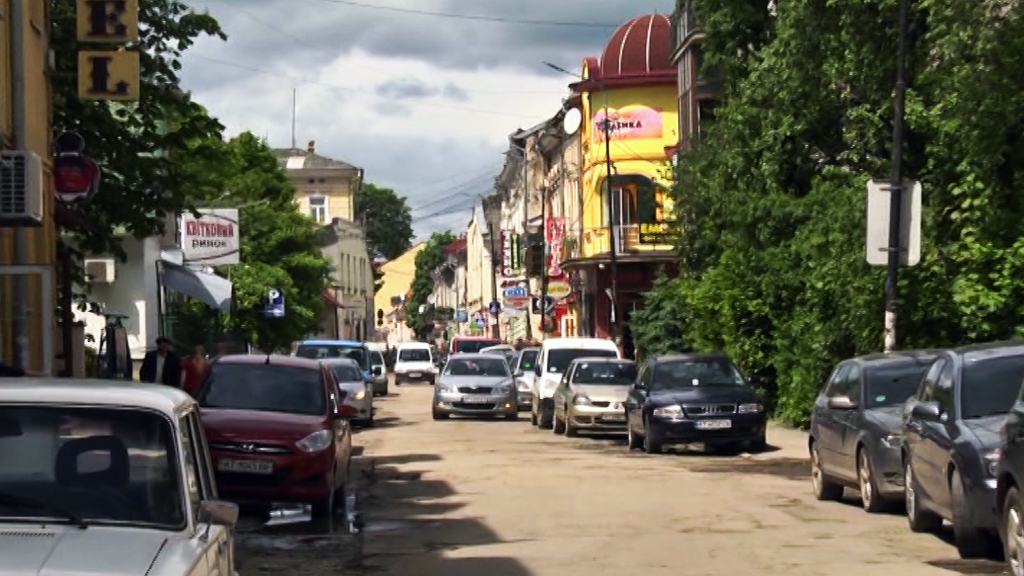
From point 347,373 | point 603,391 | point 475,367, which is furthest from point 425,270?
point 603,391

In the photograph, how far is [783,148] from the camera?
3306 centimetres

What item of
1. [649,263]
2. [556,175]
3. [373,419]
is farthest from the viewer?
[556,175]

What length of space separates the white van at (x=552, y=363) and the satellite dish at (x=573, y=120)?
28.4m

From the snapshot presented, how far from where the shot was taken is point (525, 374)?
46.0 meters

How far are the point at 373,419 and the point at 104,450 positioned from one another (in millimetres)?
32874

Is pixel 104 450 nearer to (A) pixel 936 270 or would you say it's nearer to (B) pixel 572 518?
(B) pixel 572 518

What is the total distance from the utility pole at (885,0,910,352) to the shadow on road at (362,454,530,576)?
7.18m

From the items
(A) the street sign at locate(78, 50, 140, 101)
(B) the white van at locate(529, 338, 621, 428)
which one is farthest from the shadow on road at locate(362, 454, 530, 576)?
(B) the white van at locate(529, 338, 621, 428)

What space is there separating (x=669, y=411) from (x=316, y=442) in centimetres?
1119

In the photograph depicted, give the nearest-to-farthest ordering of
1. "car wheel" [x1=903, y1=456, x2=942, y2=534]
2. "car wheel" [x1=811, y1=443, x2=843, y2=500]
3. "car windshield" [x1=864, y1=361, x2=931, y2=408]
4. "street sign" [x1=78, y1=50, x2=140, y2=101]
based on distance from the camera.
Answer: "car wheel" [x1=903, y1=456, x2=942, y2=534] < "car windshield" [x1=864, y1=361, x2=931, y2=408] < "car wheel" [x1=811, y1=443, x2=843, y2=500] < "street sign" [x1=78, y1=50, x2=140, y2=101]

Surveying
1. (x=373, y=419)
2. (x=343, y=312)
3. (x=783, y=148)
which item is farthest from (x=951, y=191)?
(x=343, y=312)

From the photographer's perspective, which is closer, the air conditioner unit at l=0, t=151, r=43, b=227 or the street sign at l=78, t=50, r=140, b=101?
the air conditioner unit at l=0, t=151, r=43, b=227

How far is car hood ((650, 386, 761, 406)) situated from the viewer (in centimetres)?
2777

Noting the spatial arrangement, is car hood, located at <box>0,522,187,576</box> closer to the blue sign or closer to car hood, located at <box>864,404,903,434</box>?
car hood, located at <box>864,404,903,434</box>
